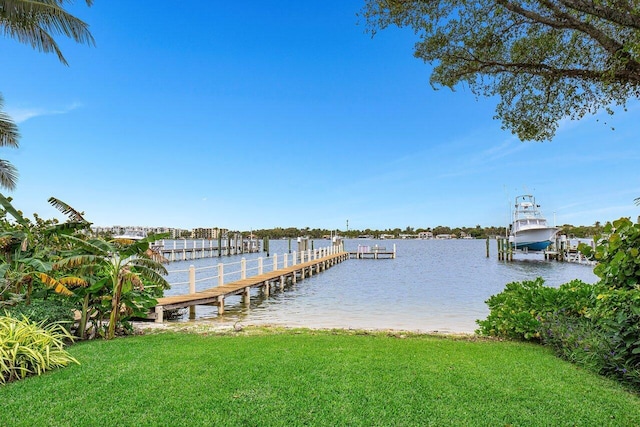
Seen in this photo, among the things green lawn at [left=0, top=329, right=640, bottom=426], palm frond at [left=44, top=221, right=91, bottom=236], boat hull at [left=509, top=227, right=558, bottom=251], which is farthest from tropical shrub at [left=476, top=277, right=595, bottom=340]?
boat hull at [left=509, top=227, right=558, bottom=251]

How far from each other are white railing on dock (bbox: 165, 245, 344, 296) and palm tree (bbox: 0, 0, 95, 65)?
7039 mm

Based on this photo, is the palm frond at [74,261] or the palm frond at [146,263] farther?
the palm frond at [146,263]

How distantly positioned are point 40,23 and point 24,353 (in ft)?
33.5

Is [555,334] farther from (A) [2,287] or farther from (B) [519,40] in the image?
(A) [2,287]

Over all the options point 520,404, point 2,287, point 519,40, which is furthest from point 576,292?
point 2,287

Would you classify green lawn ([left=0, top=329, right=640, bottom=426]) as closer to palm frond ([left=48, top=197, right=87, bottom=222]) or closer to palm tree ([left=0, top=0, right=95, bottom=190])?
palm frond ([left=48, top=197, right=87, bottom=222])

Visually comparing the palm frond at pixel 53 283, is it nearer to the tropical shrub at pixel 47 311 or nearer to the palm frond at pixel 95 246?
the tropical shrub at pixel 47 311

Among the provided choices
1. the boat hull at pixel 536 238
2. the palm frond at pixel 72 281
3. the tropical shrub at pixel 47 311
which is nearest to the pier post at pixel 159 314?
the tropical shrub at pixel 47 311

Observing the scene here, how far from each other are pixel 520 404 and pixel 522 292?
4.12m

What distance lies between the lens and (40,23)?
1111cm

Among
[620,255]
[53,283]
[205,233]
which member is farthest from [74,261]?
[205,233]

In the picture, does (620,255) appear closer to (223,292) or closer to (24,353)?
(24,353)

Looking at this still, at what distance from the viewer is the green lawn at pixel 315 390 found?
3.70m

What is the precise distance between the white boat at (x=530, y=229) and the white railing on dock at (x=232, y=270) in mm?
22377
